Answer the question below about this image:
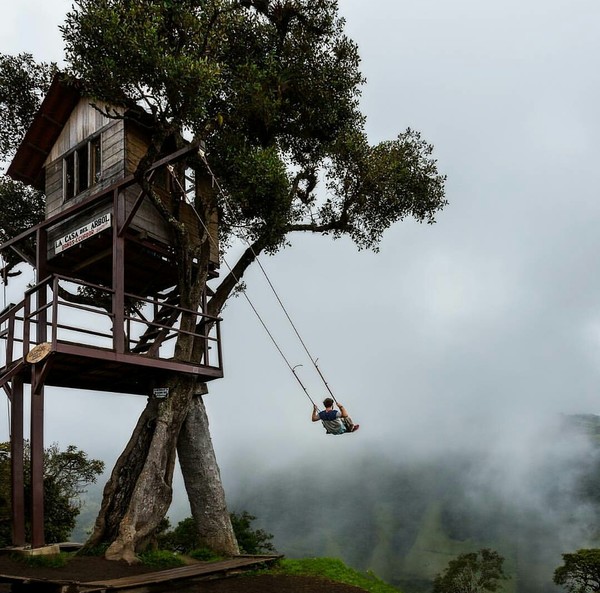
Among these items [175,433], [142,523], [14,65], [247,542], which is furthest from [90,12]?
[247,542]

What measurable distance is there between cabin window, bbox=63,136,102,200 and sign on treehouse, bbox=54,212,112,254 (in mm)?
1474

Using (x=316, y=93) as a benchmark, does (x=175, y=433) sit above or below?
below

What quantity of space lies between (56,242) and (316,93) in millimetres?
9895

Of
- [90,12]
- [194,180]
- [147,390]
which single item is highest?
[90,12]

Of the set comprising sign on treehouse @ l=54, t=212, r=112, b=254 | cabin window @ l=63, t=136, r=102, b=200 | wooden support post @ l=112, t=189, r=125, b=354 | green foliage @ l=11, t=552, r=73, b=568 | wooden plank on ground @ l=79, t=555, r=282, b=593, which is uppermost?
cabin window @ l=63, t=136, r=102, b=200

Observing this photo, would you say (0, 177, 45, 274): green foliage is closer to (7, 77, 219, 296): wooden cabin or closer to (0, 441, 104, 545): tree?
(7, 77, 219, 296): wooden cabin

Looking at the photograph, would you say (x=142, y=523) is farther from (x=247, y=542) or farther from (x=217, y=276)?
(x=247, y=542)

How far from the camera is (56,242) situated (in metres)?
20.3

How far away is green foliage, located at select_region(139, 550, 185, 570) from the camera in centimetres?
1614

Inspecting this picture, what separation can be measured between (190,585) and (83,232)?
1054 cm

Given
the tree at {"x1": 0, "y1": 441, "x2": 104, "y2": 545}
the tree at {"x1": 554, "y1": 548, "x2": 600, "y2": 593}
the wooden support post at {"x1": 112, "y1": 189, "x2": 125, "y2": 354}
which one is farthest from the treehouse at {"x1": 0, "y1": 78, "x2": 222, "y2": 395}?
the tree at {"x1": 554, "y1": 548, "x2": 600, "y2": 593}

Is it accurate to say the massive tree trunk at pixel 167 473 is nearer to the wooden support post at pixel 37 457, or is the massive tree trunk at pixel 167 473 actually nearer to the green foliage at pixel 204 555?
the green foliage at pixel 204 555

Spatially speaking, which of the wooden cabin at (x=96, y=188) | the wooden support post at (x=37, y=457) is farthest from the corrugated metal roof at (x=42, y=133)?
the wooden support post at (x=37, y=457)

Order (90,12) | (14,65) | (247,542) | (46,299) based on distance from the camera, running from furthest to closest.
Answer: (247,542)
(14,65)
(46,299)
(90,12)
